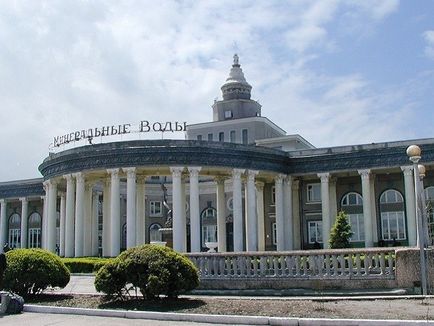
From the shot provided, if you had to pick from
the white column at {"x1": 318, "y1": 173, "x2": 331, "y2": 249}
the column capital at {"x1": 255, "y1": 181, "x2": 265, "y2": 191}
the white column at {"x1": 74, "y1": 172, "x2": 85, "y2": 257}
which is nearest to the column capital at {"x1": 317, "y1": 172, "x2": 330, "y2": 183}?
the white column at {"x1": 318, "y1": 173, "x2": 331, "y2": 249}

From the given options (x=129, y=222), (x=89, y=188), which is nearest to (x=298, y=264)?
(x=129, y=222)

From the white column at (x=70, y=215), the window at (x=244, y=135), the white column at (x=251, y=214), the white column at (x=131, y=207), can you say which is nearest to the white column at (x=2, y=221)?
the white column at (x=70, y=215)

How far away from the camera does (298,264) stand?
20.3 meters

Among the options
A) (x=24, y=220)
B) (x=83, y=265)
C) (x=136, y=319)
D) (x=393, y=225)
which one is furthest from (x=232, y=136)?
(x=136, y=319)

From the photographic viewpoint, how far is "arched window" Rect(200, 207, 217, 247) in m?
64.6

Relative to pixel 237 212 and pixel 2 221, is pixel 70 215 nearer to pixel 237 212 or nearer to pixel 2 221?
pixel 237 212

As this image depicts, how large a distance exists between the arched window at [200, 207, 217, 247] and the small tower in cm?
1284

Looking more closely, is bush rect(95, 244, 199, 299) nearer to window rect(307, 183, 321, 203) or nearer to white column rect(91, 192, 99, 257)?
white column rect(91, 192, 99, 257)

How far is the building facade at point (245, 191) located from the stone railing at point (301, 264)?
2107 centimetres

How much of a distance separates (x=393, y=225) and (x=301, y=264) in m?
32.7

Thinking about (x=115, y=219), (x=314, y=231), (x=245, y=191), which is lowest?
(x=314, y=231)

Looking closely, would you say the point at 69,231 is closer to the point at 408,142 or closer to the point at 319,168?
the point at 319,168

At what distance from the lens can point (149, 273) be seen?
1739cm

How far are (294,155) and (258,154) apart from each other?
15.3 feet
